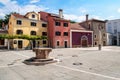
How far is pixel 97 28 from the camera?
154 feet

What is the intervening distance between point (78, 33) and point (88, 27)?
6.70 metres

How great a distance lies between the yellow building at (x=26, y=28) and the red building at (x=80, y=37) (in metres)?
7.79

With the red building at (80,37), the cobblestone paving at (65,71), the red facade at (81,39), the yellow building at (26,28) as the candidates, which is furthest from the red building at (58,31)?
the cobblestone paving at (65,71)

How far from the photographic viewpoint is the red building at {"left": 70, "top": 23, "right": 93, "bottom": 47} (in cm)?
4090

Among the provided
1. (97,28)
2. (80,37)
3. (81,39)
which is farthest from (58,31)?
(97,28)

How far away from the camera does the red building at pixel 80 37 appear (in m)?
40.9

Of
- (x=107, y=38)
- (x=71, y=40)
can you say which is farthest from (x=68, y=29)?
(x=107, y=38)

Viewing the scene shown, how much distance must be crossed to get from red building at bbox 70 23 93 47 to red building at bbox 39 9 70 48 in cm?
163

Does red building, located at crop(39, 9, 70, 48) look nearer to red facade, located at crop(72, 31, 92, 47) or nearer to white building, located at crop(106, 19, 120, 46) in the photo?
red facade, located at crop(72, 31, 92, 47)

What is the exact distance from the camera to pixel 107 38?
51438 mm

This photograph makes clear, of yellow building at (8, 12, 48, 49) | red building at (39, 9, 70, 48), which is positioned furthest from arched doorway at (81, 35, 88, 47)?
yellow building at (8, 12, 48, 49)

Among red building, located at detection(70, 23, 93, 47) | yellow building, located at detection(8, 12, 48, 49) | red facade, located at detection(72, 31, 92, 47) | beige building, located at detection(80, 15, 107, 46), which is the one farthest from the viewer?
beige building, located at detection(80, 15, 107, 46)

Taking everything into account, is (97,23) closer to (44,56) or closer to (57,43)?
(57,43)

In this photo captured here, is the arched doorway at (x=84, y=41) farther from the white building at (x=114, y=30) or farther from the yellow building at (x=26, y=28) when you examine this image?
the white building at (x=114, y=30)
